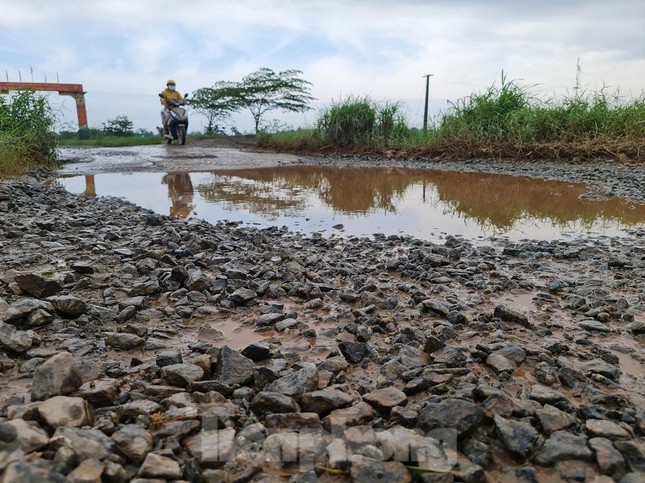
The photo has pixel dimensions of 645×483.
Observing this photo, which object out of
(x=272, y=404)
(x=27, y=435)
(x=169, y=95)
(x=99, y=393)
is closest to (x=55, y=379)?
(x=99, y=393)

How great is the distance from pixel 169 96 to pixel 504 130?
9360mm

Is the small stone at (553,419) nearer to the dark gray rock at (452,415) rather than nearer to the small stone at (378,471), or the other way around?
the dark gray rock at (452,415)

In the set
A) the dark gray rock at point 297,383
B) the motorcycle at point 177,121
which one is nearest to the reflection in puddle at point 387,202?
the dark gray rock at point 297,383

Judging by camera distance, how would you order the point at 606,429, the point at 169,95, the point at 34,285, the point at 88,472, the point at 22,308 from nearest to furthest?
the point at 88,472, the point at 606,429, the point at 22,308, the point at 34,285, the point at 169,95

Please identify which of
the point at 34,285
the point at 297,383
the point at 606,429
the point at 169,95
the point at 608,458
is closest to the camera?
the point at 608,458

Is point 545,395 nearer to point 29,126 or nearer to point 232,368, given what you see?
point 232,368

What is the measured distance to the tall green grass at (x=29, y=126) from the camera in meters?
7.46

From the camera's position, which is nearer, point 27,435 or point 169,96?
point 27,435

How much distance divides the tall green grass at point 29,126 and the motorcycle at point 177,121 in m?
5.70

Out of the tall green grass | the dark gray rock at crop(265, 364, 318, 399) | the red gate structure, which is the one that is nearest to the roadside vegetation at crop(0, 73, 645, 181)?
the tall green grass

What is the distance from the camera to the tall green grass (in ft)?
24.5

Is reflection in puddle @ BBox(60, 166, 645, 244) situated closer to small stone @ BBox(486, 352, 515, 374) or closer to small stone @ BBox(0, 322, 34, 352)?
small stone @ BBox(486, 352, 515, 374)

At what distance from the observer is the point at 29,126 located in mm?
7938

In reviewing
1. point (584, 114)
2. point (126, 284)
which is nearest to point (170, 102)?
point (584, 114)
